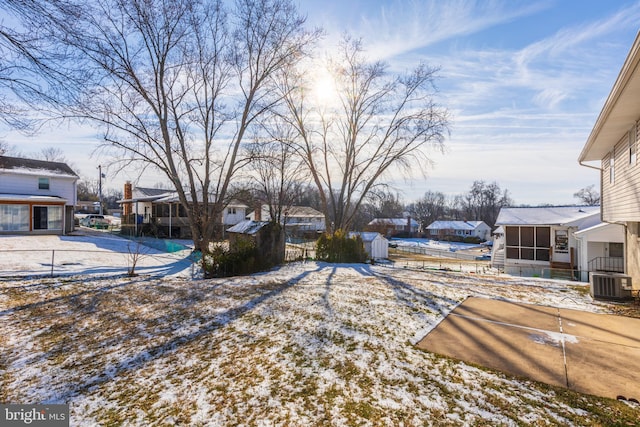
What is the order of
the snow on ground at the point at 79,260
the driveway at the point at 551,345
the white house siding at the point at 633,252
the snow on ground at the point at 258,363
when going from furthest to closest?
the snow on ground at the point at 79,260
the white house siding at the point at 633,252
the driveway at the point at 551,345
the snow on ground at the point at 258,363

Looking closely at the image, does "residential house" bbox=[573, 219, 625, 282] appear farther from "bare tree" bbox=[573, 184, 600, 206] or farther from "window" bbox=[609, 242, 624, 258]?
"bare tree" bbox=[573, 184, 600, 206]

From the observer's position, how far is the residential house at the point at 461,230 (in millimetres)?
55188

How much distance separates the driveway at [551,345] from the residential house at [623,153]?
3.82 m

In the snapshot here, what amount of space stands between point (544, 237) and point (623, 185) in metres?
9.08

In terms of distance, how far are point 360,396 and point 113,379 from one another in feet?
9.59

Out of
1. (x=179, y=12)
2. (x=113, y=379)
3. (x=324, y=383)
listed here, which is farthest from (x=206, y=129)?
(x=324, y=383)

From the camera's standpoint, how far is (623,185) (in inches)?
312

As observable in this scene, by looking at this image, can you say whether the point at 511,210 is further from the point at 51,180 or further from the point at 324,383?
the point at 51,180

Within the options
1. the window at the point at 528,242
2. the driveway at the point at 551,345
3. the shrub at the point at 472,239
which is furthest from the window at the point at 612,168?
the shrub at the point at 472,239

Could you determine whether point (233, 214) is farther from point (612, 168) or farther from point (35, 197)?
point (612, 168)

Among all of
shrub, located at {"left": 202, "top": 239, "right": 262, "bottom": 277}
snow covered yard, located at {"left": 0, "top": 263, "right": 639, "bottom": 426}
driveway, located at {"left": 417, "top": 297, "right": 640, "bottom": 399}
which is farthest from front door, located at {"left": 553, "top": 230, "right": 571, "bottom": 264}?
shrub, located at {"left": 202, "top": 239, "right": 262, "bottom": 277}

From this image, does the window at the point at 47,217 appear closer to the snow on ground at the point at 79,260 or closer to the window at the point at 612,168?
the snow on ground at the point at 79,260

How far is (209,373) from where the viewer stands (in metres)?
3.55

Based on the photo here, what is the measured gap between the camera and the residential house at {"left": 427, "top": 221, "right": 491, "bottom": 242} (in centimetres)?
5519
